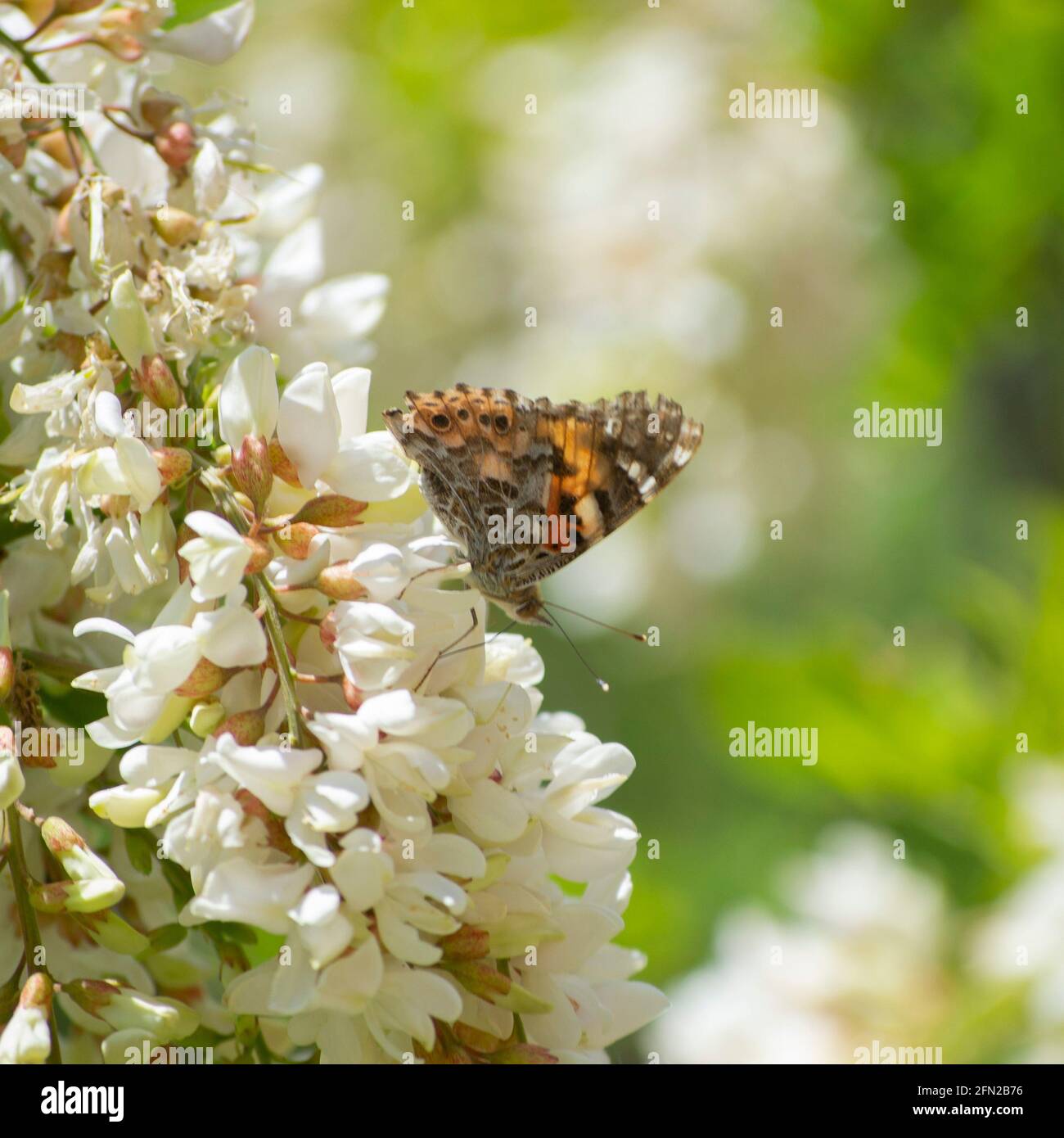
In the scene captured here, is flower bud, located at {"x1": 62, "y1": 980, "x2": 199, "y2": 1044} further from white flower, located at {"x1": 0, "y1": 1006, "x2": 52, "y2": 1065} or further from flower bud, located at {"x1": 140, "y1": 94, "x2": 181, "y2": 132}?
flower bud, located at {"x1": 140, "y1": 94, "x2": 181, "y2": 132}

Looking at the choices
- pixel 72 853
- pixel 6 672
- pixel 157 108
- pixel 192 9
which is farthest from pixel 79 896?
pixel 192 9

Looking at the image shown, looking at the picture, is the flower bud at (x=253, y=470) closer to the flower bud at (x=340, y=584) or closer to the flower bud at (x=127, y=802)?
the flower bud at (x=340, y=584)

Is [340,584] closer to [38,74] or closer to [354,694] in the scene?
[354,694]

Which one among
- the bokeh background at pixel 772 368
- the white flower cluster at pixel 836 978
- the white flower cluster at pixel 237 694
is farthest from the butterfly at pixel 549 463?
the white flower cluster at pixel 836 978

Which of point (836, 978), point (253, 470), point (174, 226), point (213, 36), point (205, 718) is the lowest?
point (836, 978)

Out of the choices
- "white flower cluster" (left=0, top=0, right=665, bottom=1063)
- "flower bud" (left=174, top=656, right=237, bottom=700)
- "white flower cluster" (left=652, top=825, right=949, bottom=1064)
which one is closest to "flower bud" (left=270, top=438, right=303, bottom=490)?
"white flower cluster" (left=0, top=0, right=665, bottom=1063)

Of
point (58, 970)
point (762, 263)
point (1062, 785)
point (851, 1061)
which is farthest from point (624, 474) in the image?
point (762, 263)
